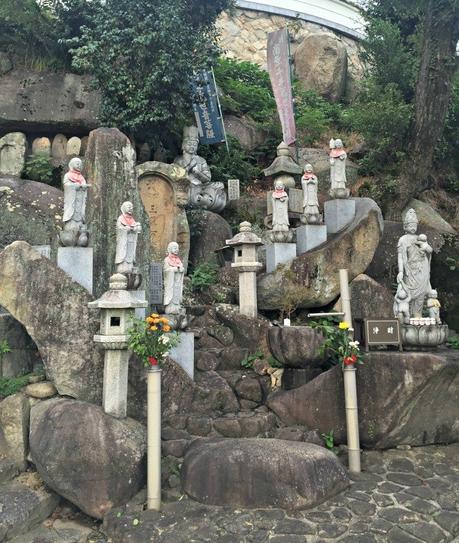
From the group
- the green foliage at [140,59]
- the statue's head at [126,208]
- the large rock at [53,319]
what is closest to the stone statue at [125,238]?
the statue's head at [126,208]

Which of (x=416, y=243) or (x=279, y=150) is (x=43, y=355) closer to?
(x=416, y=243)

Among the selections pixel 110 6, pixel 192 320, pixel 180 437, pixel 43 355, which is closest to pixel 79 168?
pixel 43 355

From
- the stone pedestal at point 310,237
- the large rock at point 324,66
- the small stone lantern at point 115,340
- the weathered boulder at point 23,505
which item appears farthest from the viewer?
the large rock at point 324,66

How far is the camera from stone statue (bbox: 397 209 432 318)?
8.27 meters

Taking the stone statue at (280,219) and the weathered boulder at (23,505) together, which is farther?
the stone statue at (280,219)

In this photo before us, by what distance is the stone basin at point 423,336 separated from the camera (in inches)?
296

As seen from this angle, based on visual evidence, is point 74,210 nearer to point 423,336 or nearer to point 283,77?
point 423,336

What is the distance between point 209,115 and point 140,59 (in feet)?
10.1

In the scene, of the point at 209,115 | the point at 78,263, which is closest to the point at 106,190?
the point at 78,263

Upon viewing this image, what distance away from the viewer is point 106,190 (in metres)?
8.33

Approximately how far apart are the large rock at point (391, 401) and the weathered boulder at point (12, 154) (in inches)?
437

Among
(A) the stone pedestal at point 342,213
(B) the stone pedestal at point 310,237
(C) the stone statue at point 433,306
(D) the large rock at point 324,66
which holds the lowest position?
(C) the stone statue at point 433,306

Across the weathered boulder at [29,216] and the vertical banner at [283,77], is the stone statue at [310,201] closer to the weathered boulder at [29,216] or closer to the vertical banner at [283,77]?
the vertical banner at [283,77]

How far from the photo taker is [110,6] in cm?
1320
